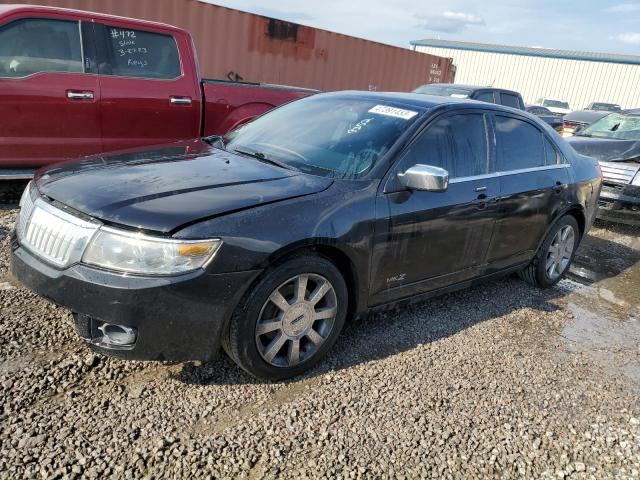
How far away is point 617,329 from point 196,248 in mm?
3588

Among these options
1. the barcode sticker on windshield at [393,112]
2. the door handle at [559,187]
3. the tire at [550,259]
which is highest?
the barcode sticker on windshield at [393,112]

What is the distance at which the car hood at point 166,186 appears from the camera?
2.51 meters

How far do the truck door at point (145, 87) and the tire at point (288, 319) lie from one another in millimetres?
3557

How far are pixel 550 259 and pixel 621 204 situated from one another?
3028mm

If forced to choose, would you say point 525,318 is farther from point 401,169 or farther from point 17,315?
point 17,315

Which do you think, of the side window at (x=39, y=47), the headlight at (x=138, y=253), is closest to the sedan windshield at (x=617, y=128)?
the side window at (x=39, y=47)

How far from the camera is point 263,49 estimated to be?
11.4 metres

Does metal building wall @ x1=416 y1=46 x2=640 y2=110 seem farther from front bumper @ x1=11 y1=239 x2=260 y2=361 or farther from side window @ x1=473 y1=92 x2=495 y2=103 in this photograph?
front bumper @ x1=11 y1=239 x2=260 y2=361

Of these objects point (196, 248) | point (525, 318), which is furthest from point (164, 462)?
point (525, 318)

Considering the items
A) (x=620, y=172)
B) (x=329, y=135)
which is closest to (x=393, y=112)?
(x=329, y=135)

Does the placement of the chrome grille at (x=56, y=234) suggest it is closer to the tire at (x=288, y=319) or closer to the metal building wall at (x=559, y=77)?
the tire at (x=288, y=319)

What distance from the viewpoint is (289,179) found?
3.06m

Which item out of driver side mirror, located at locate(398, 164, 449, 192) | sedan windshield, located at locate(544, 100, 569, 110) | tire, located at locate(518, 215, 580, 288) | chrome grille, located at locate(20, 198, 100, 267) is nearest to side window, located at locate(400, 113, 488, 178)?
driver side mirror, located at locate(398, 164, 449, 192)

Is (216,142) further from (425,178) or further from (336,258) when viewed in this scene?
(425,178)
